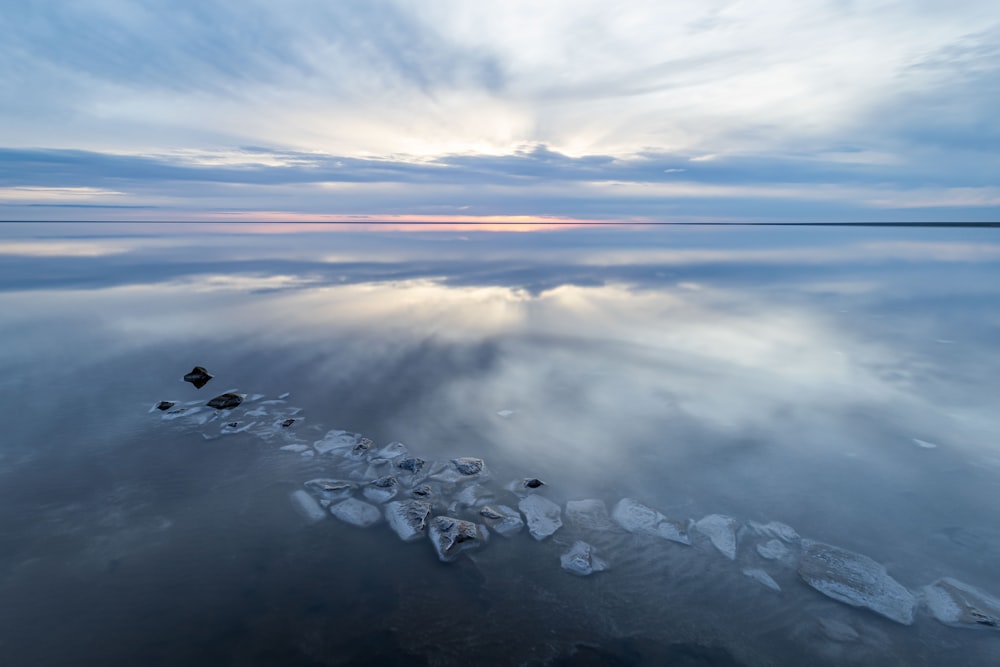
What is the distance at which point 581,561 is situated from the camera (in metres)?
7.42

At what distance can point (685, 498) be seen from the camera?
902 cm

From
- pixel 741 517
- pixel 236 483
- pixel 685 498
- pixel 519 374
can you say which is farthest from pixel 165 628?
pixel 519 374

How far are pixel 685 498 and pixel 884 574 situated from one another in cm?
294

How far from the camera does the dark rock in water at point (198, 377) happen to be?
46.6ft

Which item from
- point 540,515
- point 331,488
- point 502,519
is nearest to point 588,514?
point 540,515

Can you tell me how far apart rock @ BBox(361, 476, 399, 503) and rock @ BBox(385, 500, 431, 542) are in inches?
9.8

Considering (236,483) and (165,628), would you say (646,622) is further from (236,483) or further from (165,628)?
(236,483)

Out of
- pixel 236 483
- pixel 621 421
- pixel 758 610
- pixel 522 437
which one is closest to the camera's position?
pixel 758 610

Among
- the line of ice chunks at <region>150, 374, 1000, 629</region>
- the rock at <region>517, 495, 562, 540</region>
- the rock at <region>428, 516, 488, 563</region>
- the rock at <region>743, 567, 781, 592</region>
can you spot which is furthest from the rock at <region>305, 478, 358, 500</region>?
the rock at <region>743, 567, 781, 592</region>

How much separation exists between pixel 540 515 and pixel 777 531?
12.9ft

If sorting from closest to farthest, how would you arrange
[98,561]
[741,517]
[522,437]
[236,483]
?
[98,561] < [741,517] < [236,483] < [522,437]

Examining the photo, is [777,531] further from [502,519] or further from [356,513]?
[356,513]

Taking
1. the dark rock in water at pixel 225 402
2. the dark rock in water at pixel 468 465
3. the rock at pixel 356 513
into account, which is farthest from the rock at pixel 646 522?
the dark rock in water at pixel 225 402

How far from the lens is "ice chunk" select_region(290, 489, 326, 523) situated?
8.38 meters
